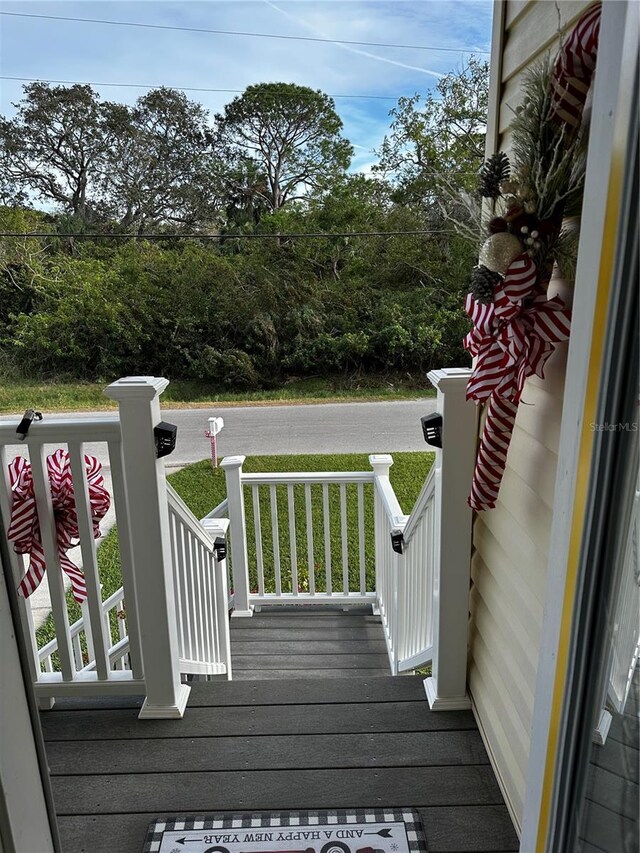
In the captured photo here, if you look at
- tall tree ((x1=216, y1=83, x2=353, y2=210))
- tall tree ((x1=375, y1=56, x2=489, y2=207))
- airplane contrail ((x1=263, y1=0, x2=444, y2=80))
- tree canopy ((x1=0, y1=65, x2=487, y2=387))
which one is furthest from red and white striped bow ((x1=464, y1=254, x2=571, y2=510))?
tall tree ((x1=216, y1=83, x2=353, y2=210))

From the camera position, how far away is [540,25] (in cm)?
110

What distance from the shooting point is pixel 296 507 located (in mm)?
5719

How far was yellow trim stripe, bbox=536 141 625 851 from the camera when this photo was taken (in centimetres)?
65

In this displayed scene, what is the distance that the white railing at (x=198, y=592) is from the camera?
1813 millimetres

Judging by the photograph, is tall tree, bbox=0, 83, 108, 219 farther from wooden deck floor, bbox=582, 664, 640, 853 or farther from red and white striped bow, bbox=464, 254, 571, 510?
wooden deck floor, bbox=582, 664, 640, 853

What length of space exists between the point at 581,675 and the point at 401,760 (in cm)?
89

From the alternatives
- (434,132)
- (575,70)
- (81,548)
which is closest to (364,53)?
(434,132)

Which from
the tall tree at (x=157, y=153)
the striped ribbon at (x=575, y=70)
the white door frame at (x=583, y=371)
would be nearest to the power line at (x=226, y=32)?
the tall tree at (x=157, y=153)

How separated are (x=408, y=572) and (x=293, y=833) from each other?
110cm

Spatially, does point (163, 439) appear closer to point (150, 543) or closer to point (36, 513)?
point (150, 543)

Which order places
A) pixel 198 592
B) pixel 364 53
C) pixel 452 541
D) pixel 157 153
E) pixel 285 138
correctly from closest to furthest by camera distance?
pixel 452 541, pixel 198 592, pixel 364 53, pixel 285 138, pixel 157 153

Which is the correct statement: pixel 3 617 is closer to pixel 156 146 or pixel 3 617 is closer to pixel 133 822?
pixel 133 822

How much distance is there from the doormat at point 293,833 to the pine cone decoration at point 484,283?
1161 millimetres

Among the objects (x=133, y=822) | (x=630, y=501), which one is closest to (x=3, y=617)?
(x=630, y=501)
